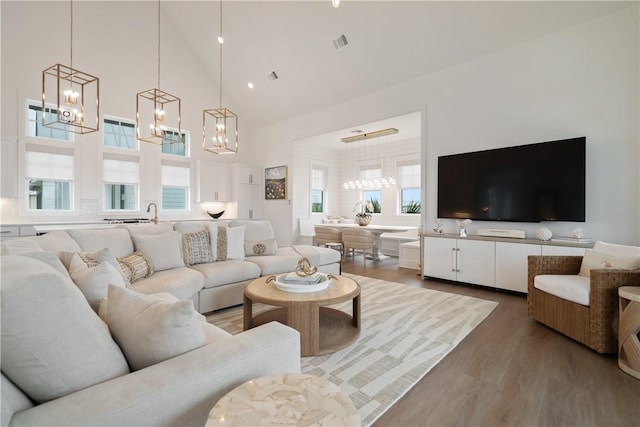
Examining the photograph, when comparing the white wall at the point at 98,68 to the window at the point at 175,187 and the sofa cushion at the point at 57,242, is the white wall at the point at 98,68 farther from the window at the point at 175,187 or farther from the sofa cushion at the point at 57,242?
the sofa cushion at the point at 57,242

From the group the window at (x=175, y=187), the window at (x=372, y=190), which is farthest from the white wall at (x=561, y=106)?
the window at (x=175, y=187)

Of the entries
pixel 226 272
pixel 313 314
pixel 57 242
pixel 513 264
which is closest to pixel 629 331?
pixel 513 264

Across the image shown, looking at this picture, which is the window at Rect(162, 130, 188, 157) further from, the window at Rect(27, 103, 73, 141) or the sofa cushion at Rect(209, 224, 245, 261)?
the sofa cushion at Rect(209, 224, 245, 261)

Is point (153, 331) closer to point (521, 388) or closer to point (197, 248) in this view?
point (521, 388)

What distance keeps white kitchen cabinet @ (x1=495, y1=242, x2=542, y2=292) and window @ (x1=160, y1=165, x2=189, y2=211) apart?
6316 mm

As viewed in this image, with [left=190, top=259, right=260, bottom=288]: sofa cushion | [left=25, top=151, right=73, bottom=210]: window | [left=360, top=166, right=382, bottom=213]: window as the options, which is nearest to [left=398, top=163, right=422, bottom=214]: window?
[left=360, top=166, right=382, bottom=213]: window

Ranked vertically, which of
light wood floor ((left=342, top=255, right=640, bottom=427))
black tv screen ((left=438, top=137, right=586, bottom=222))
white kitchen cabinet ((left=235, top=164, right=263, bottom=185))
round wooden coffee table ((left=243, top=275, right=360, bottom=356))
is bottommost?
light wood floor ((left=342, top=255, right=640, bottom=427))

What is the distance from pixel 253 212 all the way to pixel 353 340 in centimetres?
587

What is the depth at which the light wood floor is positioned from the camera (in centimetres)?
162

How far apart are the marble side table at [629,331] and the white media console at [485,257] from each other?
57.1 inches

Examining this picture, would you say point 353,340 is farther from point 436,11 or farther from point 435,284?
point 436,11

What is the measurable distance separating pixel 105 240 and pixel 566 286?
4255 millimetres

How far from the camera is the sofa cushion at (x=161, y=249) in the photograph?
3.10 metres

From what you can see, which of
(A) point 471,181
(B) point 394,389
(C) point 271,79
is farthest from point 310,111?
(B) point 394,389
